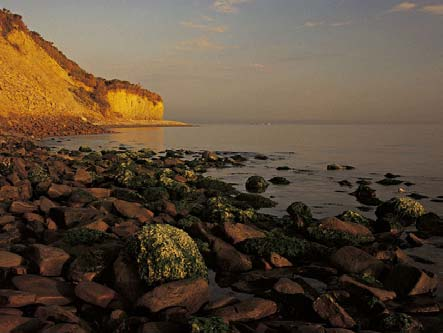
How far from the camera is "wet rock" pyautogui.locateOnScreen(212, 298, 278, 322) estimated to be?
6480mm

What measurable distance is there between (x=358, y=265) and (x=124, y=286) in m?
5.07

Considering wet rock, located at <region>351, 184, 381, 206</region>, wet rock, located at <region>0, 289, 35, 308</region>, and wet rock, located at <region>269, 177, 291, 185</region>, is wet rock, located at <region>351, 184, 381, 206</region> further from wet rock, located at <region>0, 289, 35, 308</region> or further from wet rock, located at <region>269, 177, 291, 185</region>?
wet rock, located at <region>0, 289, 35, 308</region>

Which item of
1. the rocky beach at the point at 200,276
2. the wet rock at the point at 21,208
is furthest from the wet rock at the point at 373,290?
the wet rock at the point at 21,208

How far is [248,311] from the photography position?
21.8 ft

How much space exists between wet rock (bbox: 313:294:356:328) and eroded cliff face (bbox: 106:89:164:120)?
136089 millimetres

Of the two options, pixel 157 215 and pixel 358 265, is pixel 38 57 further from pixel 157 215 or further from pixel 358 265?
pixel 358 265

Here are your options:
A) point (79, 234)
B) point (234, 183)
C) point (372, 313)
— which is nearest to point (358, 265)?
point (372, 313)

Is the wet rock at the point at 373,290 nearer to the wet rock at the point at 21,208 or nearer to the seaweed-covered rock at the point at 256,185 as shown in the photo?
the wet rock at the point at 21,208

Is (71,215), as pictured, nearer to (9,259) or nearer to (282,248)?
(9,259)

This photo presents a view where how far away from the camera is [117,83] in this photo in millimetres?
141875

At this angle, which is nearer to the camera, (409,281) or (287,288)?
(287,288)

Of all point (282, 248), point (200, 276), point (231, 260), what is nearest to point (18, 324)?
point (200, 276)

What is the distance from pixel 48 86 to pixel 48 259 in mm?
101238

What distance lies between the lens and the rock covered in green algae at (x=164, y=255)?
7.32 metres
